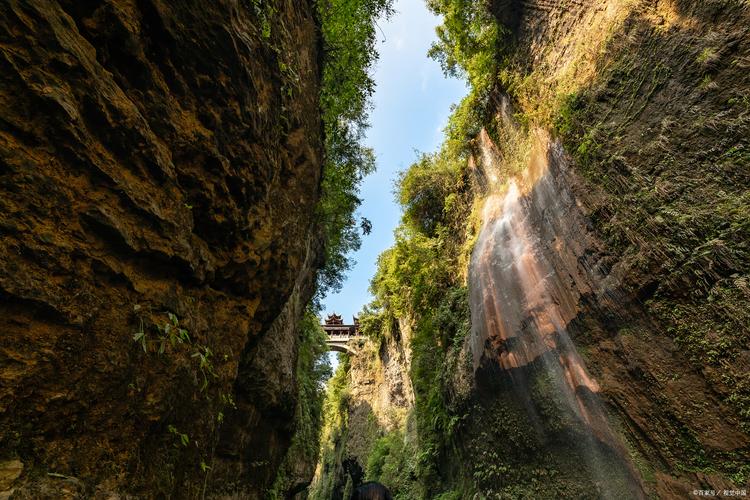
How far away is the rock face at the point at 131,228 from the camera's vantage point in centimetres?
237

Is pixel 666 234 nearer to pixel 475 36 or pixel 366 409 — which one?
pixel 475 36

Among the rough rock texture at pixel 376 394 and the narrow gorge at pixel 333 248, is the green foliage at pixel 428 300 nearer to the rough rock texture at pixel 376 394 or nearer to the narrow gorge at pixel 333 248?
the narrow gorge at pixel 333 248

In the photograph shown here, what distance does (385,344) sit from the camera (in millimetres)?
22797

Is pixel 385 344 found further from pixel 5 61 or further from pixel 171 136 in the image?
pixel 5 61

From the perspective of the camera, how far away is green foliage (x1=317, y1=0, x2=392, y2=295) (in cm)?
912

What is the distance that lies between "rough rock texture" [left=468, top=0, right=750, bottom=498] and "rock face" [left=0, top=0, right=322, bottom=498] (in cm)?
653

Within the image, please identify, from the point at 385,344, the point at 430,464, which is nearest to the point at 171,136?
the point at 430,464

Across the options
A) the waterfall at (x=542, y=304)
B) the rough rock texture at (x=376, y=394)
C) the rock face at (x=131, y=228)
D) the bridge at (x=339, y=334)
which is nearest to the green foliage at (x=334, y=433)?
the bridge at (x=339, y=334)

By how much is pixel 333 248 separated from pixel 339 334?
22.3 metres

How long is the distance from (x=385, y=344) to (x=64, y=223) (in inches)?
833

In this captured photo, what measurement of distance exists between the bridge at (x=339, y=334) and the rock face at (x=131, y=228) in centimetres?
2599

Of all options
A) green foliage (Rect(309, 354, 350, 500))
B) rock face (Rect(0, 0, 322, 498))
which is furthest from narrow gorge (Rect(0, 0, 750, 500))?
green foliage (Rect(309, 354, 350, 500))

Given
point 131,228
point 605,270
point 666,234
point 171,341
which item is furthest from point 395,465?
point 131,228

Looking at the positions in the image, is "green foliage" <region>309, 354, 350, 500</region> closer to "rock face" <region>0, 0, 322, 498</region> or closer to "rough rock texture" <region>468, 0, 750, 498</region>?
"rough rock texture" <region>468, 0, 750, 498</region>
